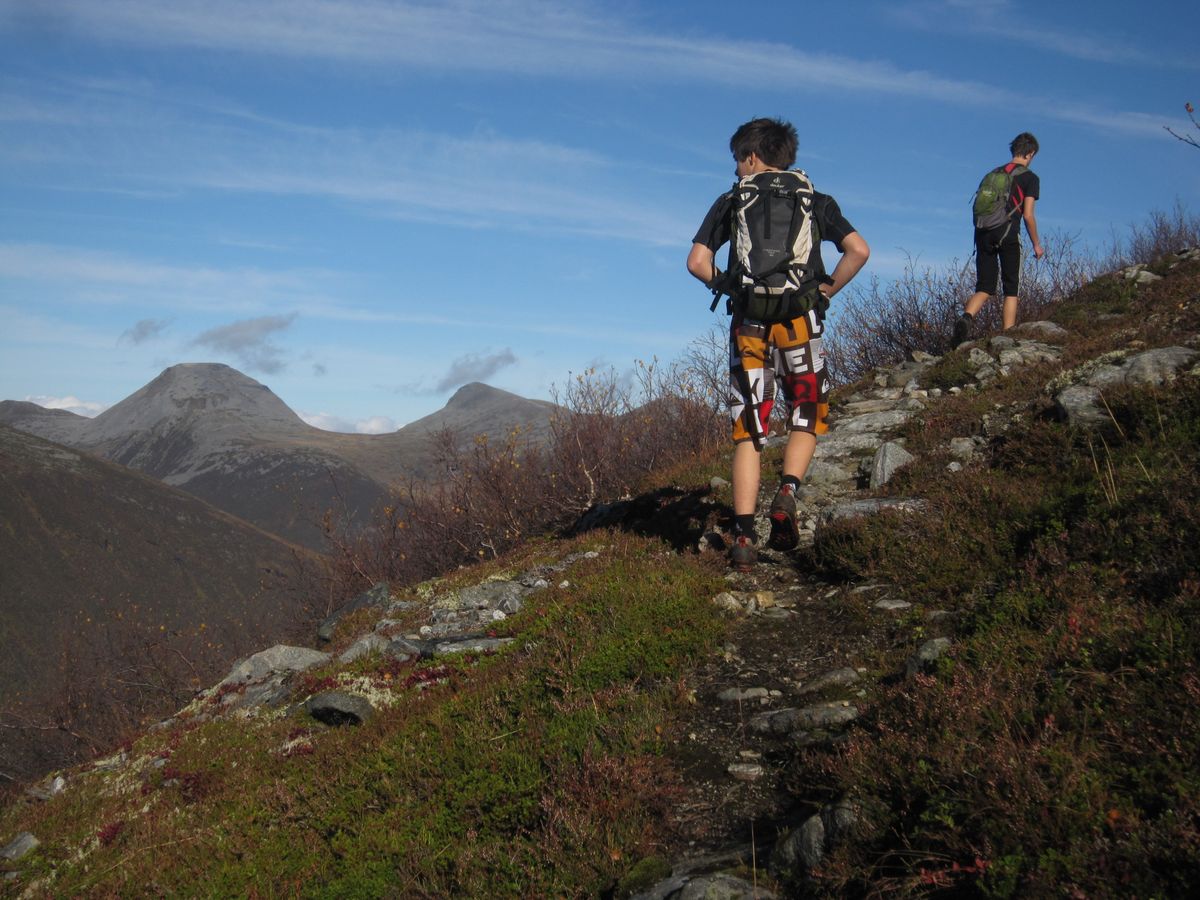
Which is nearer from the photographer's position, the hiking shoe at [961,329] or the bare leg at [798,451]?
the bare leg at [798,451]

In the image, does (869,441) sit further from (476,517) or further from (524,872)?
(476,517)

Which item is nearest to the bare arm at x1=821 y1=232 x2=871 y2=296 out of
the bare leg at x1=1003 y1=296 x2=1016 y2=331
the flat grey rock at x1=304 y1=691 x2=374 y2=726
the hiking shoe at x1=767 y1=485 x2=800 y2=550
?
the hiking shoe at x1=767 y1=485 x2=800 y2=550

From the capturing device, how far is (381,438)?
90.1 metres

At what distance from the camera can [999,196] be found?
35.9 feet

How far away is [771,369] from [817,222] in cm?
109

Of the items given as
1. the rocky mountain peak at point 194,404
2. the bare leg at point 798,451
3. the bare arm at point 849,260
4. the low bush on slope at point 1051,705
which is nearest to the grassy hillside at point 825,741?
the low bush on slope at point 1051,705

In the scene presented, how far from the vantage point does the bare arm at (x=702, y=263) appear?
5879 mm

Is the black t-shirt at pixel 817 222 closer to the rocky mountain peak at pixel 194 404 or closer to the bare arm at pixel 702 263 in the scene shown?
the bare arm at pixel 702 263

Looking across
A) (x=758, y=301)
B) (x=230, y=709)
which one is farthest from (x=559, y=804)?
(x=230, y=709)

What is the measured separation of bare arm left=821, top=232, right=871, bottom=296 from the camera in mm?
5727

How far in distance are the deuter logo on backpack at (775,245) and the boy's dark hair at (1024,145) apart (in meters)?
6.85

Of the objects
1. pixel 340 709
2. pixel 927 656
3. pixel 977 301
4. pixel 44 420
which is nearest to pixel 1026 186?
pixel 977 301

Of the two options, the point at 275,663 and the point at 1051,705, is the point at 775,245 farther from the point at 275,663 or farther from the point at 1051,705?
the point at 275,663

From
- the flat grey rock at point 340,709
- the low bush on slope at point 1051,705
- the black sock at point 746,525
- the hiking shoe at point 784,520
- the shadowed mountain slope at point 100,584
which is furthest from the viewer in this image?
the shadowed mountain slope at point 100,584
